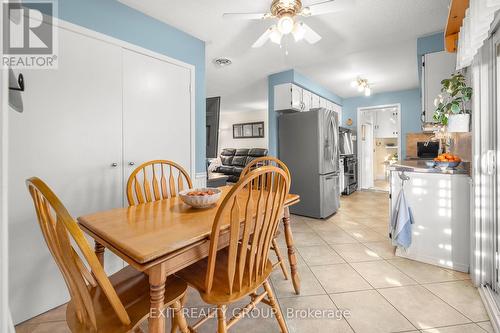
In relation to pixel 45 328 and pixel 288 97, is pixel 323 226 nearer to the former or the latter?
pixel 288 97

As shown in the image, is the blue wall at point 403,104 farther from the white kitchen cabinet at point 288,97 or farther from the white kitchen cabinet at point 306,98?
the white kitchen cabinet at point 288,97

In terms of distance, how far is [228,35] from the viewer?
261 cm

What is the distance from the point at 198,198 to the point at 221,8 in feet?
5.94

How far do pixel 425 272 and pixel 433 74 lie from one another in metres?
2.10

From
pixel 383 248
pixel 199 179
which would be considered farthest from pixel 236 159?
pixel 383 248

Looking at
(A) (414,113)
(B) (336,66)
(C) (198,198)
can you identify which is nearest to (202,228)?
(C) (198,198)

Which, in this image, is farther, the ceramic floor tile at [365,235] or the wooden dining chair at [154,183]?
the ceramic floor tile at [365,235]

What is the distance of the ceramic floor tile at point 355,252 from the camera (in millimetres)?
2250

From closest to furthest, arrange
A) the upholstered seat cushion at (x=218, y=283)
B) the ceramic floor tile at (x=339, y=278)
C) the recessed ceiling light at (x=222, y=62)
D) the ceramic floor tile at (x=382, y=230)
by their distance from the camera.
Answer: the upholstered seat cushion at (x=218, y=283)
the ceramic floor tile at (x=339, y=278)
the ceramic floor tile at (x=382, y=230)
the recessed ceiling light at (x=222, y=62)

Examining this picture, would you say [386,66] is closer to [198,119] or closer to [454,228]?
[454,228]

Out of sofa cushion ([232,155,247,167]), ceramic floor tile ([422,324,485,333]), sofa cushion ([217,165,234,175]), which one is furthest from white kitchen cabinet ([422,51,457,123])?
sofa cushion ([217,165,234,175])

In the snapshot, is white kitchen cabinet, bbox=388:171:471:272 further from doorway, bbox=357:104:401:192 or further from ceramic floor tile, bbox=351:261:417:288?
doorway, bbox=357:104:401:192

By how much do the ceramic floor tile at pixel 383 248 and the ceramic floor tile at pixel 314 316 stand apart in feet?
3.34

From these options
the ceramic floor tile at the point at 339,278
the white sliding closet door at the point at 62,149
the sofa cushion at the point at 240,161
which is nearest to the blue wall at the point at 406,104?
the sofa cushion at the point at 240,161
